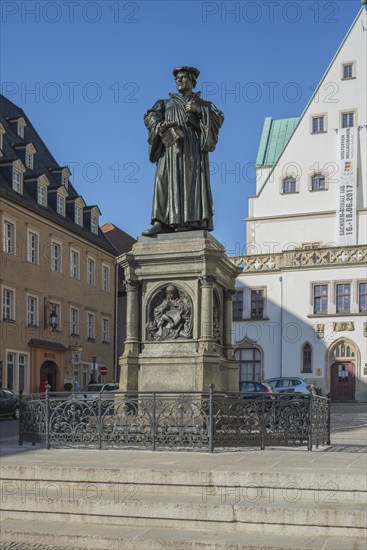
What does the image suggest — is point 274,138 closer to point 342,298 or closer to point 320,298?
point 320,298

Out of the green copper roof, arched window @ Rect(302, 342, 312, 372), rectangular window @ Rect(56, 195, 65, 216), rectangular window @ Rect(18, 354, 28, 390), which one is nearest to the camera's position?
rectangular window @ Rect(18, 354, 28, 390)

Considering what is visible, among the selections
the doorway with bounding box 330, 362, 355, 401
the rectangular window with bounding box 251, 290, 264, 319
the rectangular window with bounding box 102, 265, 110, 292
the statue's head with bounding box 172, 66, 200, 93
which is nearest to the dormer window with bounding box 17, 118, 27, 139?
the rectangular window with bounding box 102, 265, 110, 292

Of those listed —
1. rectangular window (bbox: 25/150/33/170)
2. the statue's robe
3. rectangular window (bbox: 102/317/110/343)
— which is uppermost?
rectangular window (bbox: 25/150/33/170)

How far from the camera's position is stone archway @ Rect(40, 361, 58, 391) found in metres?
40.3

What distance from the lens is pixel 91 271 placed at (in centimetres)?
4703

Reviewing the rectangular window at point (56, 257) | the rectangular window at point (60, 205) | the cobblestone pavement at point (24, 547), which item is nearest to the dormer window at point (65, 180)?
the rectangular window at point (60, 205)

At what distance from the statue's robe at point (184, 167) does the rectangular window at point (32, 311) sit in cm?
2756

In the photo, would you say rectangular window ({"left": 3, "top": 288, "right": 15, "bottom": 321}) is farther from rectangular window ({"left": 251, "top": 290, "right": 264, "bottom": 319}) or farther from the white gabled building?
rectangular window ({"left": 251, "top": 290, "right": 264, "bottom": 319})

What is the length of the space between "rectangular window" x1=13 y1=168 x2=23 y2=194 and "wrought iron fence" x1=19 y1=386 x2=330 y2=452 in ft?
95.3

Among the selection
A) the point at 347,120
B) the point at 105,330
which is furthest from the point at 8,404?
the point at 347,120

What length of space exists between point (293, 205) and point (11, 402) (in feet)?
76.1

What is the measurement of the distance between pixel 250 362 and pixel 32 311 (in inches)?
504

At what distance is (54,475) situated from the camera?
8.42 meters

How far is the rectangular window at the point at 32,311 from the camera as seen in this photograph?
39.2 m
